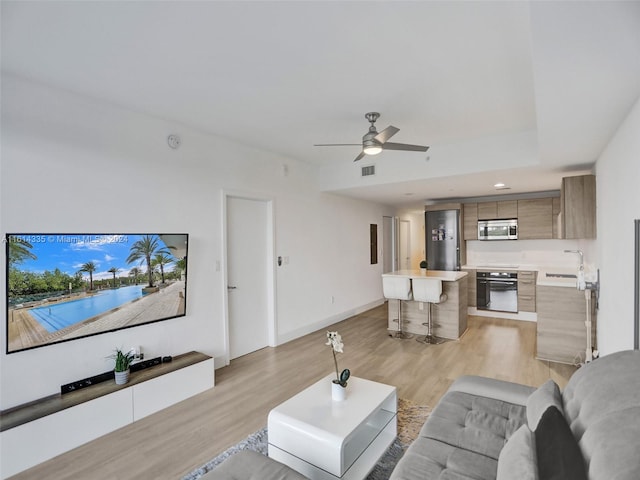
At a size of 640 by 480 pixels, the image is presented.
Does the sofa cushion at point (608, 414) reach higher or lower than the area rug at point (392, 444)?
higher

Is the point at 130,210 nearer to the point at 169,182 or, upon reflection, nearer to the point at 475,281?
the point at 169,182

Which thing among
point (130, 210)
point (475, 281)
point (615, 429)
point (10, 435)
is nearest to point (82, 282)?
point (130, 210)

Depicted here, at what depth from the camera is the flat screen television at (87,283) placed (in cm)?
246

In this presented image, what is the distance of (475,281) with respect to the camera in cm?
653

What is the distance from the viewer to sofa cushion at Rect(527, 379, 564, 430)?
5.30 feet

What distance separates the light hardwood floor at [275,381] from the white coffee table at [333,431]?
67cm

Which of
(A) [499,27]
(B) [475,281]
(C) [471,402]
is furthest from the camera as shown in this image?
(B) [475,281]

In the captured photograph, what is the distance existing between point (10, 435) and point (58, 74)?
8.27ft

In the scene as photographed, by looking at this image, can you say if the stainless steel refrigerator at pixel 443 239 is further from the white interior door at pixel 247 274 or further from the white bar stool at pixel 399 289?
the white interior door at pixel 247 274

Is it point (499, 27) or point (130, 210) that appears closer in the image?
point (499, 27)

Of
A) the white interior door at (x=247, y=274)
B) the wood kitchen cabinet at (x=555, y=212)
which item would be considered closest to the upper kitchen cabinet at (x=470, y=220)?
the wood kitchen cabinet at (x=555, y=212)

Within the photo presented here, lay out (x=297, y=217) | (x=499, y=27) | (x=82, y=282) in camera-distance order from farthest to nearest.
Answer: (x=297, y=217) → (x=82, y=282) → (x=499, y=27)

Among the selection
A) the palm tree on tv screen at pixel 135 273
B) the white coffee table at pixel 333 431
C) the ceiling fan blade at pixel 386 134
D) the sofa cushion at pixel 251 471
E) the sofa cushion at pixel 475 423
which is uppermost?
the ceiling fan blade at pixel 386 134

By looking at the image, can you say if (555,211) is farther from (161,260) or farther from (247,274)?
(161,260)
